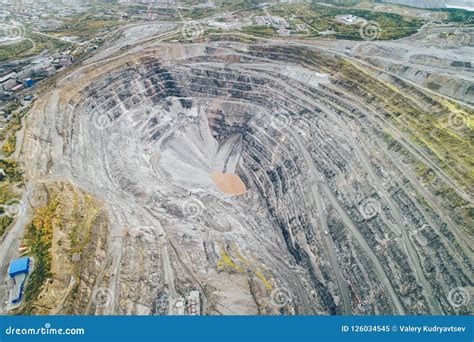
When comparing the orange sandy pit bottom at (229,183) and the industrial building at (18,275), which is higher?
the industrial building at (18,275)

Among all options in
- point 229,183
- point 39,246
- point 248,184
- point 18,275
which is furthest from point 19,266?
point 248,184

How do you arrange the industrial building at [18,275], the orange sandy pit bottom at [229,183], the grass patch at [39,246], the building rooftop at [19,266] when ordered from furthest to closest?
the orange sandy pit bottom at [229,183]
the building rooftop at [19,266]
the grass patch at [39,246]
the industrial building at [18,275]

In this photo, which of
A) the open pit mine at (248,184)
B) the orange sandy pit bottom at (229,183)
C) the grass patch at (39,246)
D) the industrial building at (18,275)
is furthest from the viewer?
the orange sandy pit bottom at (229,183)

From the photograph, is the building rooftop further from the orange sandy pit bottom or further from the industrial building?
the orange sandy pit bottom

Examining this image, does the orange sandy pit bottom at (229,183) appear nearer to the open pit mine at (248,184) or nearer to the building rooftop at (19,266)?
the open pit mine at (248,184)

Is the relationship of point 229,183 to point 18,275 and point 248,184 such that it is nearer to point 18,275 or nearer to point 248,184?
point 248,184

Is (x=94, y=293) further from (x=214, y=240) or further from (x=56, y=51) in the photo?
(x=56, y=51)

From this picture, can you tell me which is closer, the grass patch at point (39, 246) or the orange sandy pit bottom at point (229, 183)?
the grass patch at point (39, 246)

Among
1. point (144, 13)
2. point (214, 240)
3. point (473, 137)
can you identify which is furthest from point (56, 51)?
point (473, 137)

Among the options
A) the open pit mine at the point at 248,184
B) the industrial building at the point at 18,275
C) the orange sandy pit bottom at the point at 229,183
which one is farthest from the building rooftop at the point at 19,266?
the orange sandy pit bottom at the point at 229,183

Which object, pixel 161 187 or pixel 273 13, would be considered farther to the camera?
pixel 273 13
